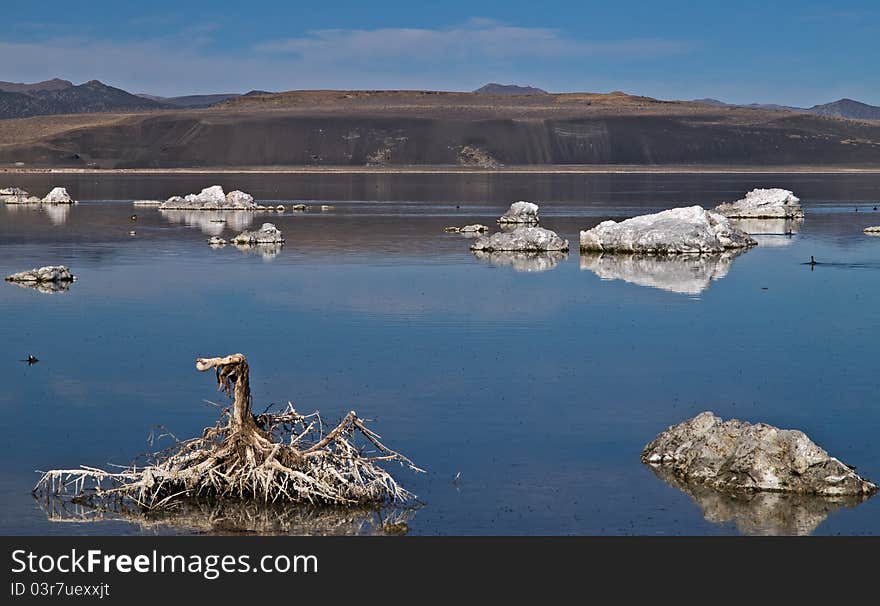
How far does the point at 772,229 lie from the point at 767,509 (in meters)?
53.5

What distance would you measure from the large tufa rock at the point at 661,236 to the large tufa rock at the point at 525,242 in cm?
111

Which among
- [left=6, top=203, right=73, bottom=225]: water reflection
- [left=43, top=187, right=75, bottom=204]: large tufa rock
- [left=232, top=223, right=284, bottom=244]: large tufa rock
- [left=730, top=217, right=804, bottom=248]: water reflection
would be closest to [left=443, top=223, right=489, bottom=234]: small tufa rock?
[left=232, top=223, right=284, bottom=244]: large tufa rock

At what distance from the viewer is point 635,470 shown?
18.8m

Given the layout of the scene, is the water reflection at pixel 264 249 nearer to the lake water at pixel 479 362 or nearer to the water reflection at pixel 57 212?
the lake water at pixel 479 362

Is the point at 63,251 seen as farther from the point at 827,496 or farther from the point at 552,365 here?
the point at 827,496

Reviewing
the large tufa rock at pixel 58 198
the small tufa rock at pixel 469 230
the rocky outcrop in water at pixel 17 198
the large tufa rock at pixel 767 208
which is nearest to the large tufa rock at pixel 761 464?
the small tufa rock at pixel 469 230

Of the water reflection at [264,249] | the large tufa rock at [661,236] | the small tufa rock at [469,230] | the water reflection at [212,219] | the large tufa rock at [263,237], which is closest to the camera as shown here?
the large tufa rock at [661,236]

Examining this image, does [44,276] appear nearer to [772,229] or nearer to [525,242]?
[525,242]

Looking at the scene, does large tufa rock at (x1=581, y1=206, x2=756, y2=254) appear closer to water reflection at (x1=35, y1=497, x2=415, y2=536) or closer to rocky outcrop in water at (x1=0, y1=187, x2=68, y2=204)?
water reflection at (x1=35, y1=497, x2=415, y2=536)

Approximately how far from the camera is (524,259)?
50031 mm

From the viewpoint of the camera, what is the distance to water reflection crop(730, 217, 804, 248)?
6019cm

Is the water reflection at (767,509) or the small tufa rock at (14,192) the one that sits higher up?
the water reflection at (767,509)

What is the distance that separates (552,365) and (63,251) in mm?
32642

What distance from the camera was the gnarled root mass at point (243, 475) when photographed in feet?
56.5
